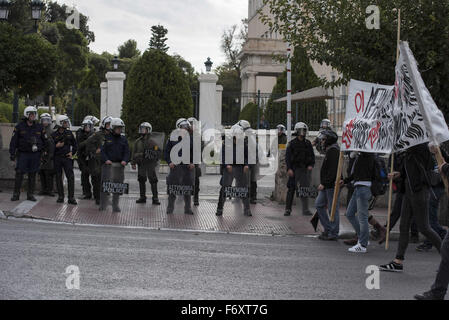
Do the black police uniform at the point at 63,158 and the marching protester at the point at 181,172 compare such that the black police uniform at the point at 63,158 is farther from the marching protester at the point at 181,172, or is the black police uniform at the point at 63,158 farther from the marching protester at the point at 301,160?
the marching protester at the point at 301,160

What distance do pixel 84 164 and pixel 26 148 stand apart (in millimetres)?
1365

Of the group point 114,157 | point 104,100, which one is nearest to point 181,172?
point 114,157

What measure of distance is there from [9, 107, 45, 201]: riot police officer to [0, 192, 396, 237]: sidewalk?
0.43 meters

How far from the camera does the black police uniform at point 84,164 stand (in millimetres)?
15234

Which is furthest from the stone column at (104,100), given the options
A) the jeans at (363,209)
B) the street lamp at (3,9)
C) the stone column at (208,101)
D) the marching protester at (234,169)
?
the jeans at (363,209)

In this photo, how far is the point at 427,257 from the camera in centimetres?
980

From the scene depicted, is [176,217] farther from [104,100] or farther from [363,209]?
[104,100]

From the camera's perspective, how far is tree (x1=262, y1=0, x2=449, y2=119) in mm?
12961

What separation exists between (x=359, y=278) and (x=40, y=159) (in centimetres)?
898

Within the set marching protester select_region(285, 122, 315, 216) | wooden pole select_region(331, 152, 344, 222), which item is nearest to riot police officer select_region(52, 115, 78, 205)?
marching protester select_region(285, 122, 315, 216)

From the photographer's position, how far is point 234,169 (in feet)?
46.8

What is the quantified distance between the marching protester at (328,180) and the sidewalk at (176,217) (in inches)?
24.1
